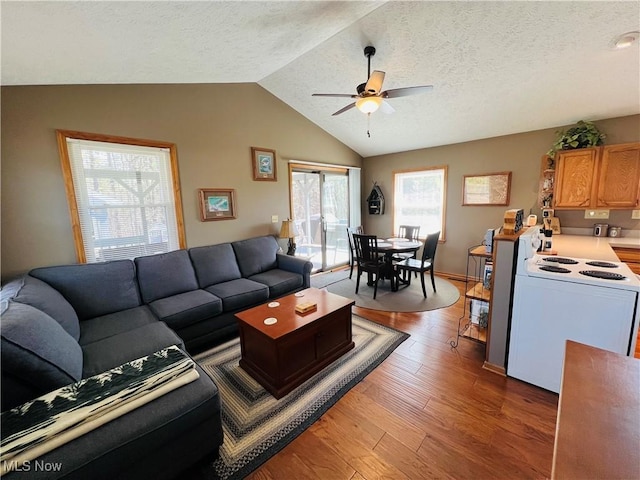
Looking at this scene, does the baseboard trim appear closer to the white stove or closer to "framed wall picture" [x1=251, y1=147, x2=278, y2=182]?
the white stove

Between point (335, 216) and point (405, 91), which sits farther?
point (335, 216)

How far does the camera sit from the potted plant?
3229mm

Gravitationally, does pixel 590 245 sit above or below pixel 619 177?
below

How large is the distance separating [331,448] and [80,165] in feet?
10.7

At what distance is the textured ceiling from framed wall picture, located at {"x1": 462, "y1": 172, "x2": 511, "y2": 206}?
2.53 ft

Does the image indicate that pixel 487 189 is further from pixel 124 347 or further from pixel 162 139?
pixel 124 347

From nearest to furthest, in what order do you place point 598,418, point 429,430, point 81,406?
point 598,418
point 81,406
point 429,430

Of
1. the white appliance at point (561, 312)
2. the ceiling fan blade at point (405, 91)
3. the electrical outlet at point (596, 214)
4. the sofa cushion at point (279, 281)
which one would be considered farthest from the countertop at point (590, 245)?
the sofa cushion at point (279, 281)

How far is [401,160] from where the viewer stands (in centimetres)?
512

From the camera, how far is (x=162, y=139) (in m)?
2.99

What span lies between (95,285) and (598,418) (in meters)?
3.23

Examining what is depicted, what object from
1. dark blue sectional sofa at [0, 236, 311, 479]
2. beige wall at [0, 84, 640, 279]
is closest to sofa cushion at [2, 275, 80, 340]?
dark blue sectional sofa at [0, 236, 311, 479]

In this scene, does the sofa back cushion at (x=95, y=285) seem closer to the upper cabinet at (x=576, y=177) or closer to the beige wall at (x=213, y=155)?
the beige wall at (x=213, y=155)

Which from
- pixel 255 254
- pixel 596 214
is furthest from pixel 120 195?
pixel 596 214
